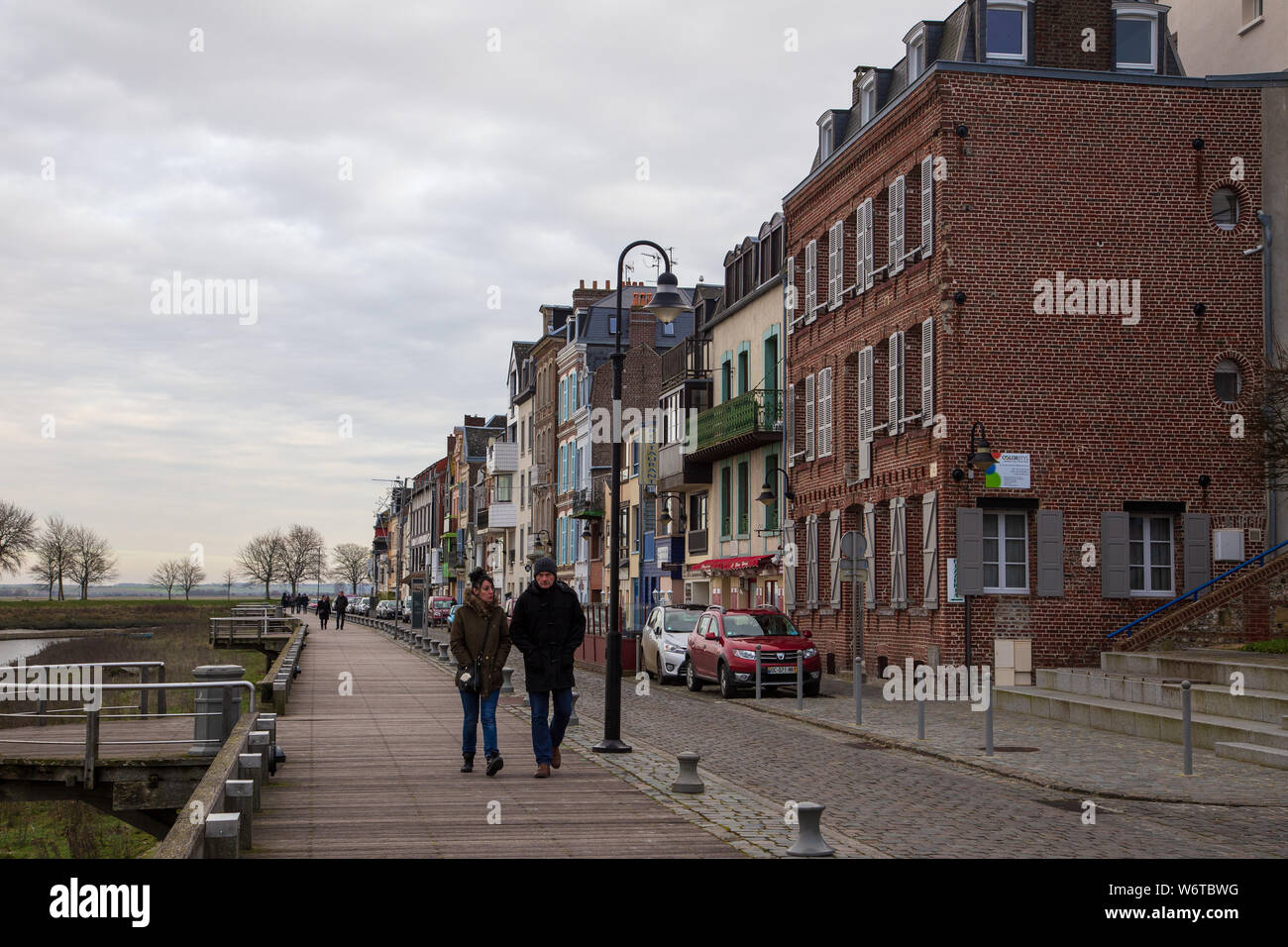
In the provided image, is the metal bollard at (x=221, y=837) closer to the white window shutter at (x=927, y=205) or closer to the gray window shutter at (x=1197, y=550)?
the white window shutter at (x=927, y=205)

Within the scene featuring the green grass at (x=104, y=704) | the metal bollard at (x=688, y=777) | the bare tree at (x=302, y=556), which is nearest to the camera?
the metal bollard at (x=688, y=777)

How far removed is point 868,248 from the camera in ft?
104

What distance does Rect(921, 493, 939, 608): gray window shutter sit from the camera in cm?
2750

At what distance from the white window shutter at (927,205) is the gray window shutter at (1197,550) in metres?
6.83

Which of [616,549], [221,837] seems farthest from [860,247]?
[221,837]

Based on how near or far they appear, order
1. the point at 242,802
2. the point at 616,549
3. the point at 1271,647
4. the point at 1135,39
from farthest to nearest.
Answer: the point at 1135,39, the point at 1271,647, the point at 616,549, the point at 242,802

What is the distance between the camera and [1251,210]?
91.9ft

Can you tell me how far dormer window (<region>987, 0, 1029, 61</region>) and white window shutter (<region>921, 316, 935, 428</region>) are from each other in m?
5.30

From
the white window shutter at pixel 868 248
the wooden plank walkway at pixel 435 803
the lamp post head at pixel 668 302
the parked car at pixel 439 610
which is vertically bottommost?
the parked car at pixel 439 610

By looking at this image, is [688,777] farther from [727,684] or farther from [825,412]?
[825,412]

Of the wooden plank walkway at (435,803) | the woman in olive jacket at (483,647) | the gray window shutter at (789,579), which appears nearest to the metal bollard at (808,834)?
the wooden plank walkway at (435,803)

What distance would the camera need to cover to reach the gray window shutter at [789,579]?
36.5 meters

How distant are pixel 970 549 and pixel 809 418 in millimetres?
9476

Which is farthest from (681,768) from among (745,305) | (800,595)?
(745,305)
